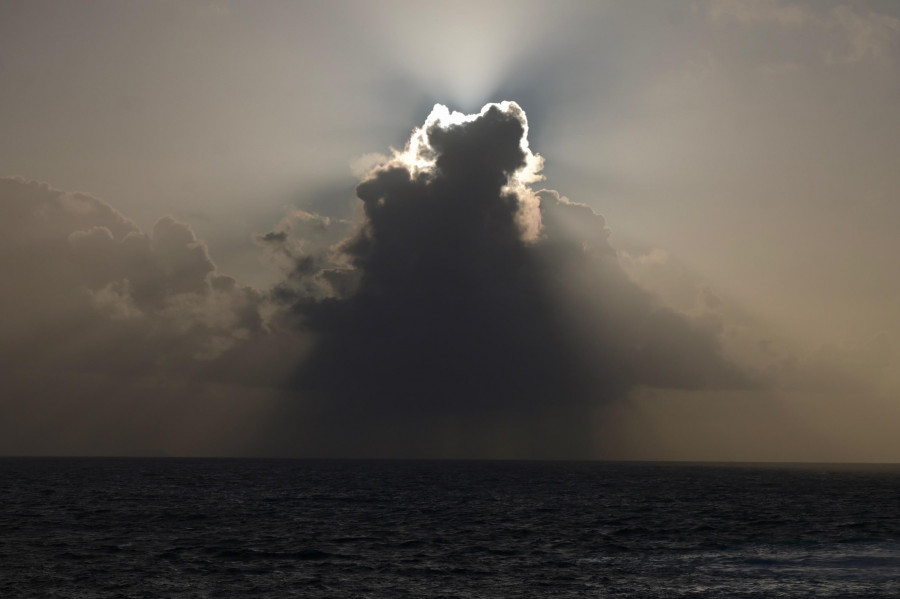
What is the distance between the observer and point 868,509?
10869 cm

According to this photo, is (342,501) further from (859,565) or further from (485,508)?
(859,565)

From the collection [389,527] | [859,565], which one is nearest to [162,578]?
[389,527]

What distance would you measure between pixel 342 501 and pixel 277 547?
2150 inches

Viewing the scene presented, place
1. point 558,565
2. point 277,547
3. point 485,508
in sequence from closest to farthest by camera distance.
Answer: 1. point 558,565
2. point 277,547
3. point 485,508

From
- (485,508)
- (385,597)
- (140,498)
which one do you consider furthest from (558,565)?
(140,498)

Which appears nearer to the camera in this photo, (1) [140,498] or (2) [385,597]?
(2) [385,597]

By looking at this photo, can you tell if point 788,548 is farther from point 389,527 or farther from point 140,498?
point 140,498

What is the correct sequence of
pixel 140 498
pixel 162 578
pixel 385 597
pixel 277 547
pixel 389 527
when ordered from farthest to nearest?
1. pixel 140 498
2. pixel 389 527
3. pixel 277 547
4. pixel 162 578
5. pixel 385 597

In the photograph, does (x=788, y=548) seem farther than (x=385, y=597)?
Yes

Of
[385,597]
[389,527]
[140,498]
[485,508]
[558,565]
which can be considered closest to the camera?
[385,597]

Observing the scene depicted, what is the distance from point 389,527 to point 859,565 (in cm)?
4269

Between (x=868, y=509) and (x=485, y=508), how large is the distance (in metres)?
53.6

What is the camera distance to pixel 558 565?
54.7 metres

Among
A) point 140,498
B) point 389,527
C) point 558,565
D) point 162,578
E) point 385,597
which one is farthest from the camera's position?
point 140,498
